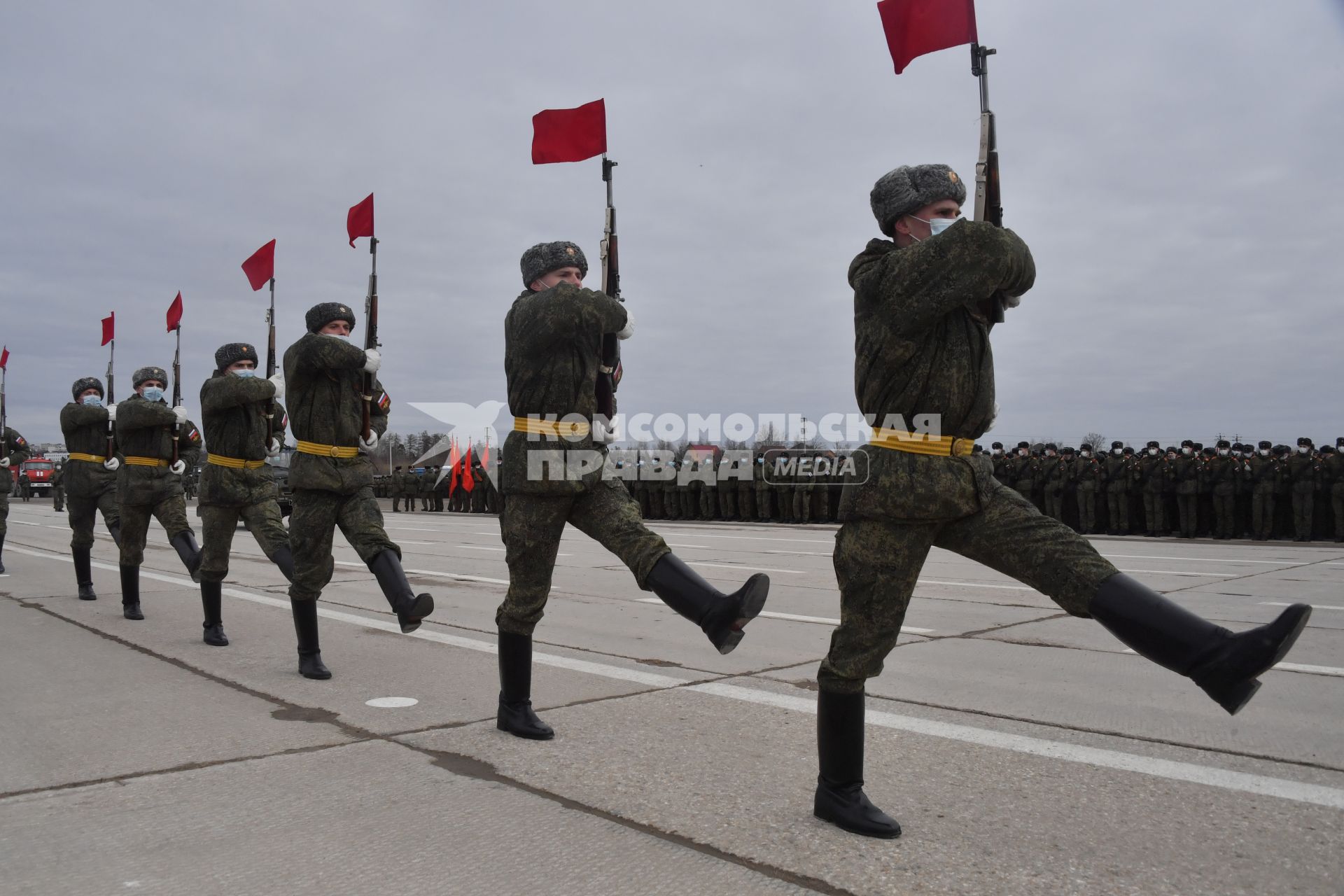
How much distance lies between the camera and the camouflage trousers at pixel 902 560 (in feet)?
9.57

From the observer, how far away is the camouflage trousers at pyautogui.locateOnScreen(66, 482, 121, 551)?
30.1ft

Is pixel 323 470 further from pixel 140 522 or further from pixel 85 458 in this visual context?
pixel 85 458

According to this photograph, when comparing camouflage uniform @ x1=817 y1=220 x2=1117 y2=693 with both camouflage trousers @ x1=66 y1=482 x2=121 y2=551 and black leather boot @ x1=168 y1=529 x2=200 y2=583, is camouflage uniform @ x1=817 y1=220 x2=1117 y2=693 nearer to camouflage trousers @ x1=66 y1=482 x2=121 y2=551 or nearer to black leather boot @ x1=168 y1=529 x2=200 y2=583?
black leather boot @ x1=168 y1=529 x2=200 y2=583

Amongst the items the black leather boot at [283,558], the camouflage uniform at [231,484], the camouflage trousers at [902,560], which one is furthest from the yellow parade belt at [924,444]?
the black leather boot at [283,558]

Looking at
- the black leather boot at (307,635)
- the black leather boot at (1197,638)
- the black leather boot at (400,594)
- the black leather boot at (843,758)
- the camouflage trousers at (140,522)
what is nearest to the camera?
the black leather boot at (1197,638)

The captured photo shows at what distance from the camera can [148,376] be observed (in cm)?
812

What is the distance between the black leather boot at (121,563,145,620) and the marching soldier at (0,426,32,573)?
4290 millimetres

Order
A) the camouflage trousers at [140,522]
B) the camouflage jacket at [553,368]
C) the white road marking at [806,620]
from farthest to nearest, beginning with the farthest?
1. the camouflage trousers at [140,522]
2. the white road marking at [806,620]
3. the camouflage jacket at [553,368]

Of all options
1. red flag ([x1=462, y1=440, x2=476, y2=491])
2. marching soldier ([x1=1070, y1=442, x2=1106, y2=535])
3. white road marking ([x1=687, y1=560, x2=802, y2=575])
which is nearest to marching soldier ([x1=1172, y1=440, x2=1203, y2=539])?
marching soldier ([x1=1070, y1=442, x2=1106, y2=535])

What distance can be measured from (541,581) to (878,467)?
166cm

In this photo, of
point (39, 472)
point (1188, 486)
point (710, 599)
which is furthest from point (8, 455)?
point (39, 472)

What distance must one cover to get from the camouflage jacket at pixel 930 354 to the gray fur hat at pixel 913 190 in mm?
121

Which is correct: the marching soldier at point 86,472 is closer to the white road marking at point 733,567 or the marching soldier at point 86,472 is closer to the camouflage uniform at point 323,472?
the camouflage uniform at point 323,472

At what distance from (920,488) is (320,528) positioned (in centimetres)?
358
